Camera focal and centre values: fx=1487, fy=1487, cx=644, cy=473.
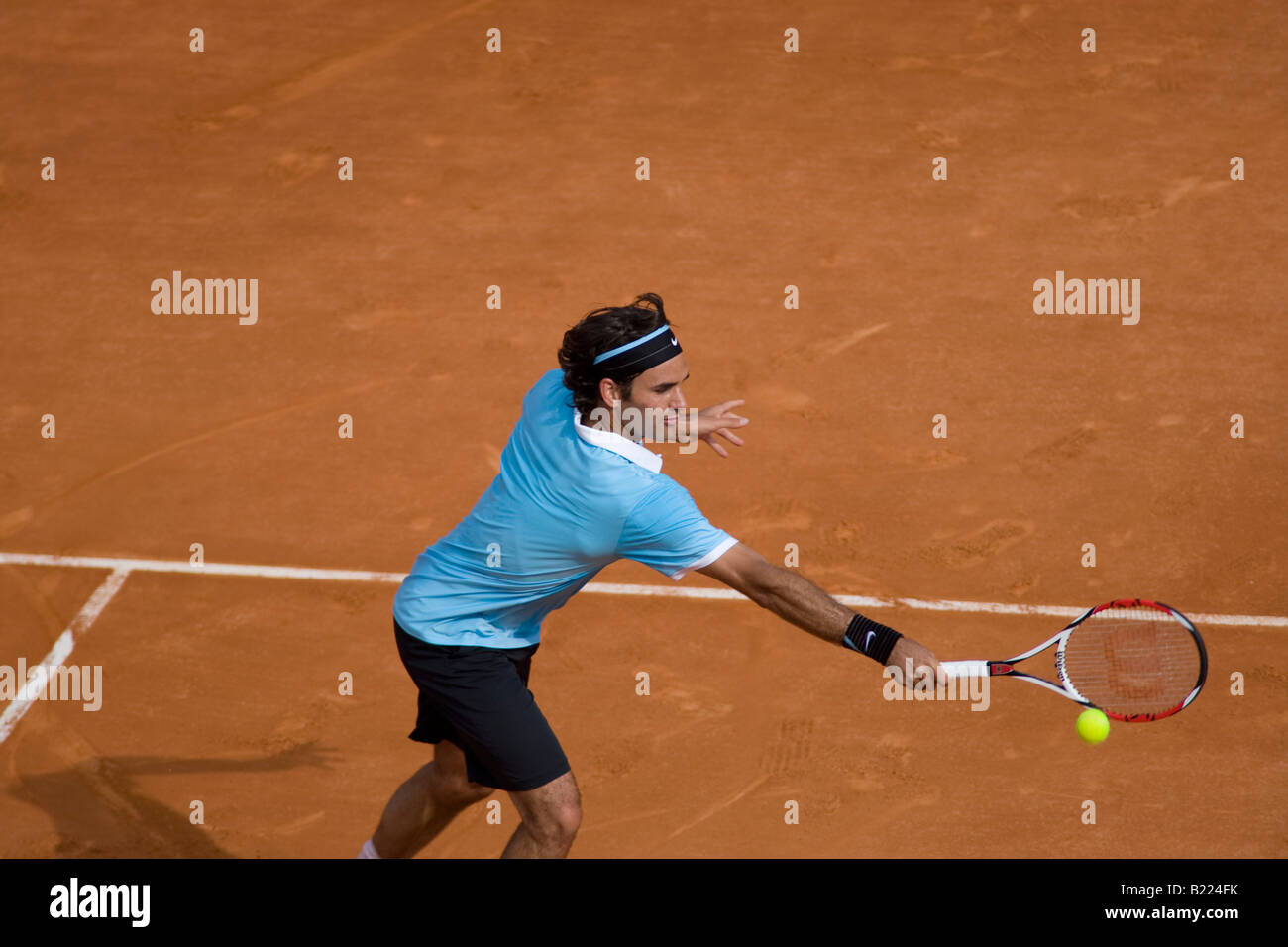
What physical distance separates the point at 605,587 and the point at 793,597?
3210 mm

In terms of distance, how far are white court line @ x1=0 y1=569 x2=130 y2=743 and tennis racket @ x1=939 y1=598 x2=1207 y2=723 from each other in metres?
4.30

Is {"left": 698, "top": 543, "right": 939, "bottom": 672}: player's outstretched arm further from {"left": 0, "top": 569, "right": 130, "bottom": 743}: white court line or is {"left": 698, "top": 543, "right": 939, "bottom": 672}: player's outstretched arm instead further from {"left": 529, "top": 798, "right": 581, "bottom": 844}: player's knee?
{"left": 0, "top": 569, "right": 130, "bottom": 743}: white court line

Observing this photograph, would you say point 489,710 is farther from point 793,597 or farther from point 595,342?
point 595,342

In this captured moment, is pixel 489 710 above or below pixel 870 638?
below

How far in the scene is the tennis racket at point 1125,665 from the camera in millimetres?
5164

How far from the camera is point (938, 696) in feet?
23.1

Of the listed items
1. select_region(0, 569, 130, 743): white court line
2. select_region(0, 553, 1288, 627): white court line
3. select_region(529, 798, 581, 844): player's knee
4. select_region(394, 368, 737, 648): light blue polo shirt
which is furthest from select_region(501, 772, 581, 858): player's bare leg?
select_region(0, 569, 130, 743): white court line

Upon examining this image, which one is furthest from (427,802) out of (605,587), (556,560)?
(605,587)

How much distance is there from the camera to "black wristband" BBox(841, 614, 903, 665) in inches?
183

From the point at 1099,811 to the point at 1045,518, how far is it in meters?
2.15

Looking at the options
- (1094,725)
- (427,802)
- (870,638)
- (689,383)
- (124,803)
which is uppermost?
(689,383)

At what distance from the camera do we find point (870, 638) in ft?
15.3

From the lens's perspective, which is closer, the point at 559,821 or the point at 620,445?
the point at 620,445

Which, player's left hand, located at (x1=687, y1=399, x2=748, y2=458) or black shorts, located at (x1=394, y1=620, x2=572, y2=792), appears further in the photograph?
player's left hand, located at (x1=687, y1=399, x2=748, y2=458)
